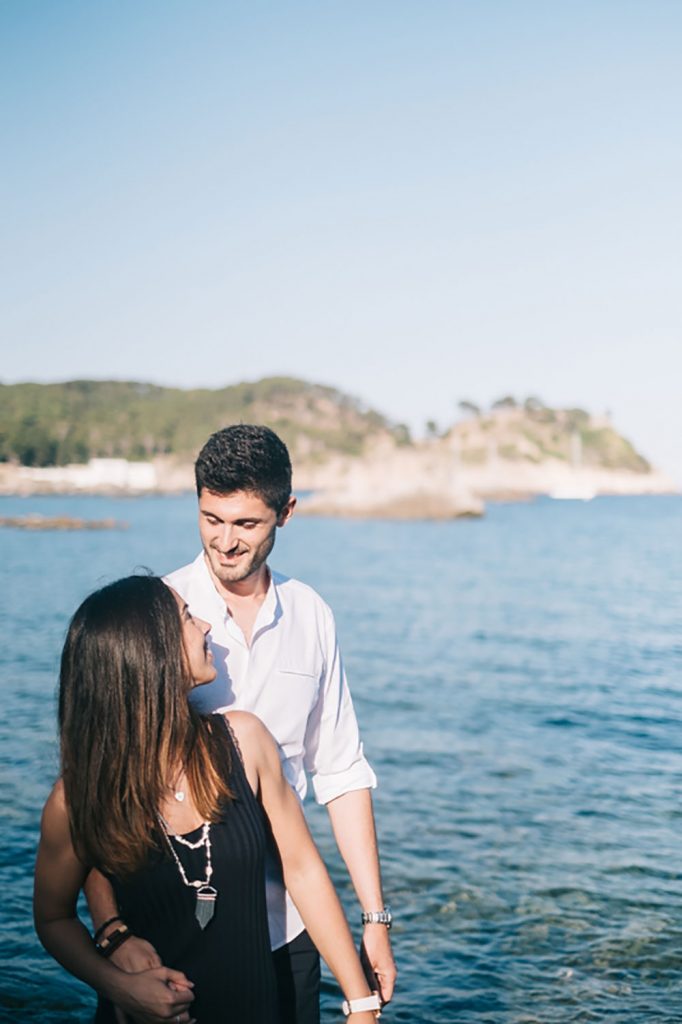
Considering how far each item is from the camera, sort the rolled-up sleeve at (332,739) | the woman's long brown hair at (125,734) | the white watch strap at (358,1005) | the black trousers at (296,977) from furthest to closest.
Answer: the rolled-up sleeve at (332,739)
the black trousers at (296,977)
the white watch strap at (358,1005)
the woman's long brown hair at (125,734)

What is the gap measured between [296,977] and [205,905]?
621 millimetres

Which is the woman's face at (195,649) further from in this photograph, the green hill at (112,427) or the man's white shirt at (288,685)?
the green hill at (112,427)

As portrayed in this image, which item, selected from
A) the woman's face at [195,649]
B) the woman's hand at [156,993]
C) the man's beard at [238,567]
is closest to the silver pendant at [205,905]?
the woman's hand at [156,993]

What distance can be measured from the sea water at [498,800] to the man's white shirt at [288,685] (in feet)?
2.40

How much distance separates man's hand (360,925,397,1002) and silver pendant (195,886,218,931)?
0.74 metres

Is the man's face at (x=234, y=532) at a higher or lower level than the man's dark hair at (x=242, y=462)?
lower

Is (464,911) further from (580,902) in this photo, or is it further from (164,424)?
(164,424)

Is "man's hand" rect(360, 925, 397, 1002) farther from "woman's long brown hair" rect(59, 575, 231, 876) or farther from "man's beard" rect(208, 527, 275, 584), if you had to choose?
"man's beard" rect(208, 527, 275, 584)

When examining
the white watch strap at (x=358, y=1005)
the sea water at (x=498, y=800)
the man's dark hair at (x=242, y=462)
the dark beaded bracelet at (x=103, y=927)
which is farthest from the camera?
the sea water at (x=498, y=800)

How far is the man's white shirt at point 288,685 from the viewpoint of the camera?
2758mm

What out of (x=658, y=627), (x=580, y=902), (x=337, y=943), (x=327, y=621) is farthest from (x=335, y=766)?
(x=658, y=627)

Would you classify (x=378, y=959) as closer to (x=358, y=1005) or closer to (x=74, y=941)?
(x=358, y=1005)

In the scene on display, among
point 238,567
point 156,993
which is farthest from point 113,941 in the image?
point 238,567

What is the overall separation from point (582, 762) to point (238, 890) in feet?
38.3
